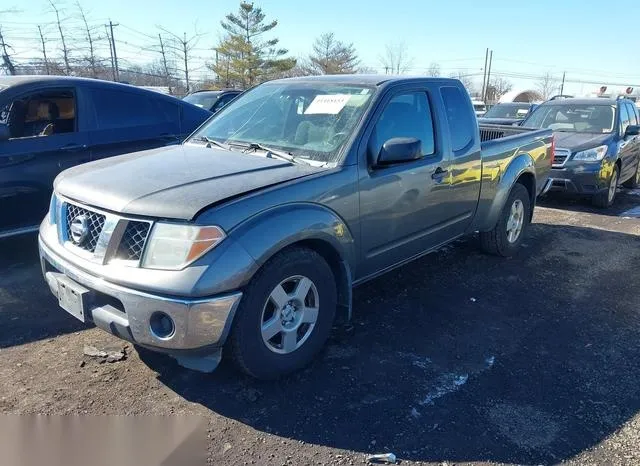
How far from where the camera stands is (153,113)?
5828 millimetres

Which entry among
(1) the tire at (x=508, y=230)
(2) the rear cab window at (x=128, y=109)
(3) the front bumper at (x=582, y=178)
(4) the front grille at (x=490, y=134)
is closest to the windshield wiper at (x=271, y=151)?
(2) the rear cab window at (x=128, y=109)

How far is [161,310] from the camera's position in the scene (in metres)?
2.51

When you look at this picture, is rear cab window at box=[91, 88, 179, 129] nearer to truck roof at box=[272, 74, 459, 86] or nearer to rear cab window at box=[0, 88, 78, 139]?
rear cab window at box=[0, 88, 78, 139]

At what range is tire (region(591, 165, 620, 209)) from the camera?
26.6 feet

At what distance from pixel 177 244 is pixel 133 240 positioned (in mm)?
278

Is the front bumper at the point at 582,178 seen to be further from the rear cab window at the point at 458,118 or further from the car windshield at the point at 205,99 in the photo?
the car windshield at the point at 205,99

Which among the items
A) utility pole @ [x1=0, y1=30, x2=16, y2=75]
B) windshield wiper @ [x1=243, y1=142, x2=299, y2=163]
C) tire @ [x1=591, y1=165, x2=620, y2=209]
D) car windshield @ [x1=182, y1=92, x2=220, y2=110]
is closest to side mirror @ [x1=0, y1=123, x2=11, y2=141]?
windshield wiper @ [x1=243, y1=142, x2=299, y2=163]

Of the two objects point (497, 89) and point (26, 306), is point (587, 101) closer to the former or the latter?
point (26, 306)

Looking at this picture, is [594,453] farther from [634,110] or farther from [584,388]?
[634,110]

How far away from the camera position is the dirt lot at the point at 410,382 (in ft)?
8.50

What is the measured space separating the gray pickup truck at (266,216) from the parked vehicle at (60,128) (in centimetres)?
158

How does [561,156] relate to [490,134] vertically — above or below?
below

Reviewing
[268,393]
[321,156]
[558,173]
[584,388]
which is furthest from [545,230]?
[268,393]

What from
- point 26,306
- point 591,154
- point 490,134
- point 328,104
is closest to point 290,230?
point 328,104
